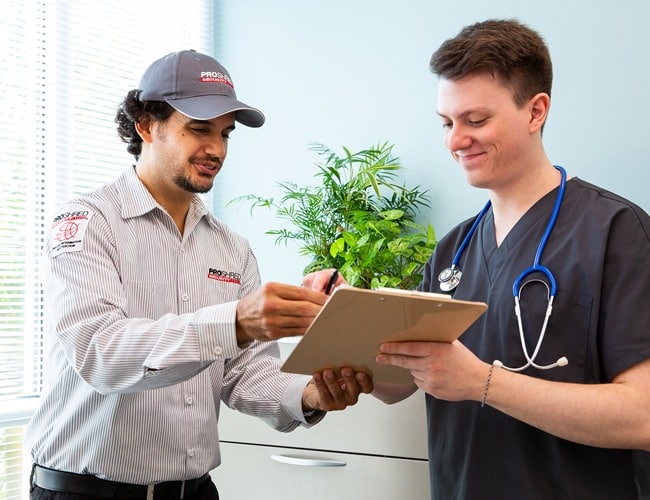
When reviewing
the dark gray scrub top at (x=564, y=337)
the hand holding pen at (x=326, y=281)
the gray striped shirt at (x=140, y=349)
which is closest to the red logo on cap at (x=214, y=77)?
the gray striped shirt at (x=140, y=349)

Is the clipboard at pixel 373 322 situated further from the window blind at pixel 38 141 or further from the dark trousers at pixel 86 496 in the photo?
the window blind at pixel 38 141

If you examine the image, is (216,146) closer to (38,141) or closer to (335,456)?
(335,456)

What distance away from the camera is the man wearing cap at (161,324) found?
1.55 m

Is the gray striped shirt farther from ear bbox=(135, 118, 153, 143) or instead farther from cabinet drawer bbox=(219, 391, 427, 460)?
cabinet drawer bbox=(219, 391, 427, 460)

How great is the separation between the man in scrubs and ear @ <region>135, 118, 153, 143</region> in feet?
2.45

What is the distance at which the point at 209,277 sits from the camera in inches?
76.9

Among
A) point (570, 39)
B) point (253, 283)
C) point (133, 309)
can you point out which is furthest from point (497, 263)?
point (570, 39)

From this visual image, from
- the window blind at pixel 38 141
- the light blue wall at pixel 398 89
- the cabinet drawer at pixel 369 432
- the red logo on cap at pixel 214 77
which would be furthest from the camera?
the window blind at pixel 38 141

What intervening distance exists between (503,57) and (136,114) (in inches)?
37.2

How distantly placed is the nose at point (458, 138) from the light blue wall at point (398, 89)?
1218 mm

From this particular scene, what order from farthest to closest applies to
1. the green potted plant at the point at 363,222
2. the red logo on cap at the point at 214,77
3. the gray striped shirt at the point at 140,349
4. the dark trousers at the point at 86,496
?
the green potted plant at the point at 363,222 < the red logo on cap at the point at 214,77 < the dark trousers at the point at 86,496 < the gray striped shirt at the point at 140,349

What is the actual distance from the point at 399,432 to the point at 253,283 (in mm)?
668

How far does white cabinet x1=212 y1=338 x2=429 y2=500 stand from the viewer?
2.36 m

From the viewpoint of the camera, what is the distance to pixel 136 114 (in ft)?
6.73
